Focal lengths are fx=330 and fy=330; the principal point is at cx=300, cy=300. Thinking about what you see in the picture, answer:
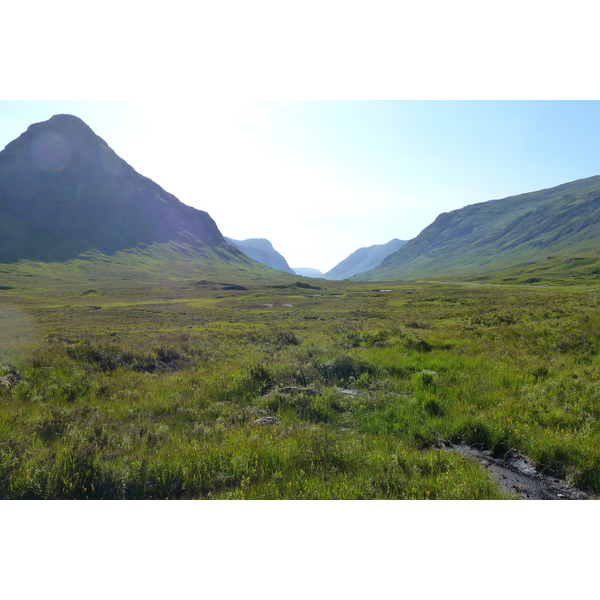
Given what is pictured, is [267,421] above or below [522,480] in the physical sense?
below

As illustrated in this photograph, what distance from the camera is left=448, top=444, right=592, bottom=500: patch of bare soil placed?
4856mm

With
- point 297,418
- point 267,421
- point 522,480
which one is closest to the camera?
point 522,480

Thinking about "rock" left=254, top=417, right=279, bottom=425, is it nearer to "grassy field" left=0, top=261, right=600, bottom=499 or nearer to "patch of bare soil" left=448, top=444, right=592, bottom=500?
"grassy field" left=0, top=261, right=600, bottom=499

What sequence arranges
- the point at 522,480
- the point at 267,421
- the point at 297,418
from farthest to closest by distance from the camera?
the point at 297,418 → the point at 267,421 → the point at 522,480

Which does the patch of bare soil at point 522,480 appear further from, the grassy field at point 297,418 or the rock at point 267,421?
the rock at point 267,421

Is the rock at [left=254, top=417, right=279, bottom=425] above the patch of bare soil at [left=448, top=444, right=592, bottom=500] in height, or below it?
below

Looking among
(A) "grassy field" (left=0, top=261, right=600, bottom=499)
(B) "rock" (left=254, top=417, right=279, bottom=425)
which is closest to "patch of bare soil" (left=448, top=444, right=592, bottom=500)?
(A) "grassy field" (left=0, top=261, right=600, bottom=499)

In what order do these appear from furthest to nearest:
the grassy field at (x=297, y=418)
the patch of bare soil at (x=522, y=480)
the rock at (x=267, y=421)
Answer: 1. the rock at (x=267, y=421)
2. the patch of bare soil at (x=522, y=480)
3. the grassy field at (x=297, y=418)

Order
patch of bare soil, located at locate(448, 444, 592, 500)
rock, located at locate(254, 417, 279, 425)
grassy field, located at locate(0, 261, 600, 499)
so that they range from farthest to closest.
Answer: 1. rock, located at locate(254, 417, 279, 425)
2. patch of bare soil, located at locate(448, 444, 592, 500)
3. grassy field, located at locate(0, 261, 600, 499)

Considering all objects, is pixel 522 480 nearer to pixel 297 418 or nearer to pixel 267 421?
pixel 297 418

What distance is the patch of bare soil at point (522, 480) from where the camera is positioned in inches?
191

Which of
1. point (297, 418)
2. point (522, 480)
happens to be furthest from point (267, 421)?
point (522, 480)

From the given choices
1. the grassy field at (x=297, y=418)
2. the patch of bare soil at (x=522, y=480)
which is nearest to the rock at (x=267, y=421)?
the grassy field at (x=297, y=418)

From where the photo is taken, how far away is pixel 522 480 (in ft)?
17.1
